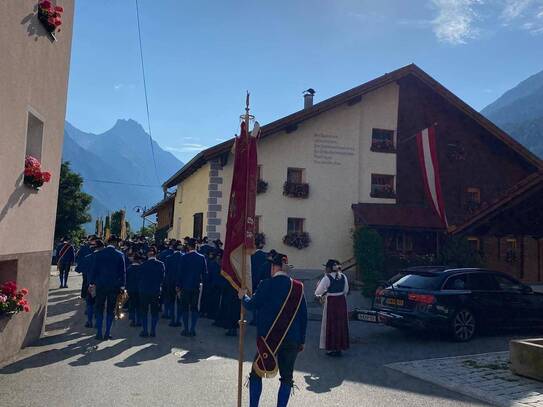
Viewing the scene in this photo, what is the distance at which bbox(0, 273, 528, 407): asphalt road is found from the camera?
240 inches

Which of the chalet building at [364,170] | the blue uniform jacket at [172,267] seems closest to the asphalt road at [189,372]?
the blue uniform jacket at [172,267]

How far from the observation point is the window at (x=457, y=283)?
10.3 meters

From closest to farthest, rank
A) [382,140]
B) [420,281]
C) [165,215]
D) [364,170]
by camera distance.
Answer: [420,281] → [364,170] → [382,140] → [165,215]

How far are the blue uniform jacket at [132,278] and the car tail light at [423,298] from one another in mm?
5934

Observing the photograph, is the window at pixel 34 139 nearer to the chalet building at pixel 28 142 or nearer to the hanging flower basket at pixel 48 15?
the chalet building at pixel 28 142

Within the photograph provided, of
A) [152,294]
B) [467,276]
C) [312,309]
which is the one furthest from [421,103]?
[152,294]

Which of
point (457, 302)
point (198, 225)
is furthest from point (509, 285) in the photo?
point (198, 225)

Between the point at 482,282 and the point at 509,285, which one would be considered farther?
the point at 509,285

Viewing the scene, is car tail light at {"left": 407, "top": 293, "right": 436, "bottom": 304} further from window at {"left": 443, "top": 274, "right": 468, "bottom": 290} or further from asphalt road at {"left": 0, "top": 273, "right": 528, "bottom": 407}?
asphalt road at {"left": 0, "top": 273, "right": 528, "bottom": 407}

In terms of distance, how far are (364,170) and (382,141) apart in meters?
1.64

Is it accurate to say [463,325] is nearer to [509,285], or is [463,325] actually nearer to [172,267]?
[509,285]

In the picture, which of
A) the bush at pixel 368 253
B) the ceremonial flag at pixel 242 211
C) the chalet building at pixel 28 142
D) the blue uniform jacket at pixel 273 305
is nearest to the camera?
the blue uniform jacket at pixel 273 305

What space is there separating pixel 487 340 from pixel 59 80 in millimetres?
10631

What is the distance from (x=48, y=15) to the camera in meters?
8.38
